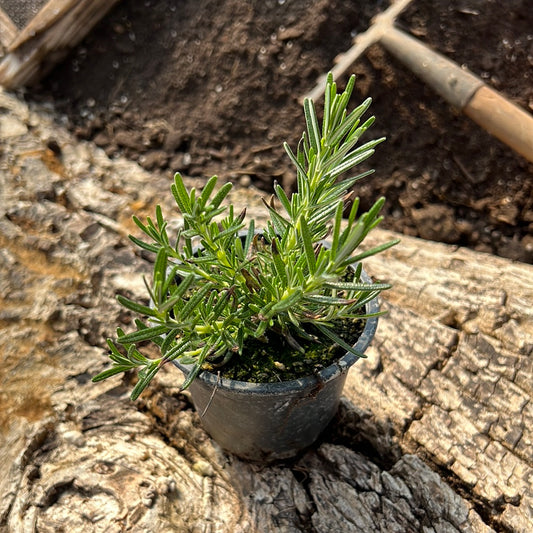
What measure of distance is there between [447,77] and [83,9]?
2060 mm

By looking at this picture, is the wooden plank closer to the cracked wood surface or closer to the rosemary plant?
the cracked wood surface

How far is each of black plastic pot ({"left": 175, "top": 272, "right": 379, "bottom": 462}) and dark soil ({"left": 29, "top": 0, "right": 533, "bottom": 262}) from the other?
4.88ft

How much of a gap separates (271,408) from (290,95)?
2.02 meters

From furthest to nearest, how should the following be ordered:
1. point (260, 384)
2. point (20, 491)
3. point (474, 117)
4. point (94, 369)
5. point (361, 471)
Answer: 1. point (474, 117)
2. point (94, 369)
3. point (361, 471)
4. point (20, 491)
5. point (260, 384)

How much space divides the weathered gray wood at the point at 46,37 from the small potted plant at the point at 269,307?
2309 millimetres

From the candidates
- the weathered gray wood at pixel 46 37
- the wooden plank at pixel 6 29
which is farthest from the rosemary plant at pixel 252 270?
the wooden plank at pixel 6 29

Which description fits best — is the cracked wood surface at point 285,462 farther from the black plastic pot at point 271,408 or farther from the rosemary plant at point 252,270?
the rosemary plant at point 252,270

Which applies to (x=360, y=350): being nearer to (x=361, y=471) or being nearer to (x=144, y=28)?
(x=361, y=471)

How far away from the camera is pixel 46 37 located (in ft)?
10.1

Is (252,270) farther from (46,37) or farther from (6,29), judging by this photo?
(6,29)

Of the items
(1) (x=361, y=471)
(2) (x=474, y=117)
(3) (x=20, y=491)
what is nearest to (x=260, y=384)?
(1) (x=361, y=471)

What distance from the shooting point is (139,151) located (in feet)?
9.67

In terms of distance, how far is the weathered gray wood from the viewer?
Result: 9.87 ft

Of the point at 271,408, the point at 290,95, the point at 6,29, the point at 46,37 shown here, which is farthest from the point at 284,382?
the point at 6,29
